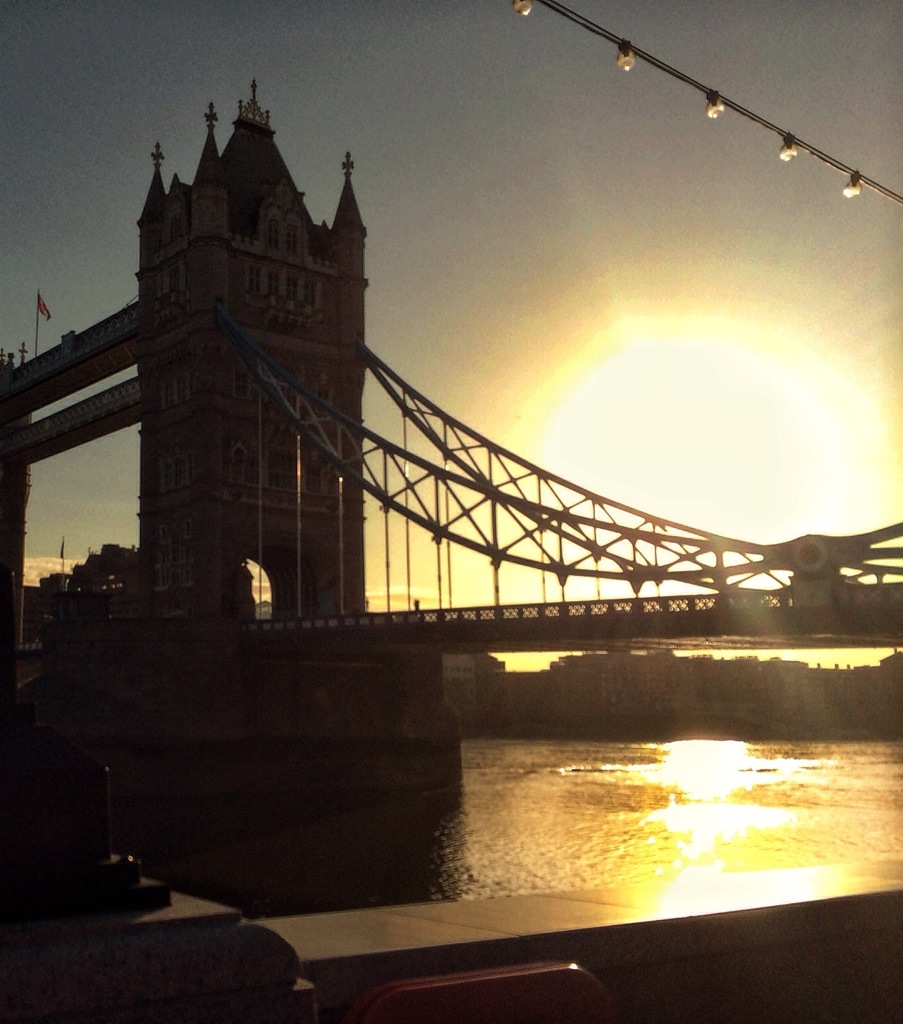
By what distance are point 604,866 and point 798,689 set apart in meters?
141

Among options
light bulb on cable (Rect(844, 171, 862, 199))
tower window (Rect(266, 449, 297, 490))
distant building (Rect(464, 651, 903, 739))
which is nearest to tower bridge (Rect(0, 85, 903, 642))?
tower window (Rect(266, 449, 297, 490))

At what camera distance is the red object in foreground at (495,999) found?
3463 millimetres

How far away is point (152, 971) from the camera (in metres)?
3.48

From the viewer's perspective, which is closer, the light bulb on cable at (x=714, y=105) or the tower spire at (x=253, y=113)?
the light bulb on cable at (x=714, y=105)

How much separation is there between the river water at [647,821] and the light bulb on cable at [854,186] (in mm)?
7203

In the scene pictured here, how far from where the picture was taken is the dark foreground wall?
34.2 metres

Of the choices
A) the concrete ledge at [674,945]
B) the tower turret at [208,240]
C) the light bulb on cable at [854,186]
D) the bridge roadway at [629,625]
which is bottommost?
the concrete ledge at [674,945]

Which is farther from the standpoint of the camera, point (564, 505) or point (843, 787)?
point (843, 787)

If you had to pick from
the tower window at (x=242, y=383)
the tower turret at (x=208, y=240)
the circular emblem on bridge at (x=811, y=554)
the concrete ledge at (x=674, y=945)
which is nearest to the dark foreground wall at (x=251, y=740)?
the tower window at (x=242, y=383)

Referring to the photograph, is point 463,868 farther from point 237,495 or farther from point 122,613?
point 122,613

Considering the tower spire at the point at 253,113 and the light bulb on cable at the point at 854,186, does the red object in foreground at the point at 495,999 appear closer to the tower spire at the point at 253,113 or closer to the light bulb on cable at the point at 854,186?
the light bulb on cable at the point at 854,186

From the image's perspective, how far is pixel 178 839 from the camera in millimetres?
33844

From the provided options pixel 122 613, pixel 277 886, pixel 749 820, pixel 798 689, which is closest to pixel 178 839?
pixel 277 886

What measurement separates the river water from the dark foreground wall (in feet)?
6.97
